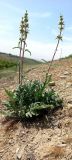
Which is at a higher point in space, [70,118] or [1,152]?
[70,118]

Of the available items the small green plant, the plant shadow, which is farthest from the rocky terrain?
the small green plant

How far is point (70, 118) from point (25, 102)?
1.15 metres

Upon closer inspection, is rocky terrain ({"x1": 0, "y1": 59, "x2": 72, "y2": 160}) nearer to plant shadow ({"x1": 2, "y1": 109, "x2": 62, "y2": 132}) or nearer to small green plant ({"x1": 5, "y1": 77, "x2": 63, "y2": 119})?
plant shadow ({"x1": 2, "y1": 109, "x2": 62, "y2": 132})

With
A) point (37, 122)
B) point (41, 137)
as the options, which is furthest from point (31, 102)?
point (41, 137)

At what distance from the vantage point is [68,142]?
765 centimetres

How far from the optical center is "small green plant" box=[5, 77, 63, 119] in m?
8.74

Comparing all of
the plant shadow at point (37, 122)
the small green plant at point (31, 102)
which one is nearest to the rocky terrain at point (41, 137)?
the plant shadow at point (37, 122)

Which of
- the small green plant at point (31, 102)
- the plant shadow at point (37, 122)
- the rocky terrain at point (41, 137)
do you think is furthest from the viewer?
the small green plant at point (31, 102)

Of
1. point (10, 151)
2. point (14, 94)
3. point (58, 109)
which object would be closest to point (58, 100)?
point (58, 109)

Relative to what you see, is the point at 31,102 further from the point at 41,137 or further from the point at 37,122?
the point at 41,137

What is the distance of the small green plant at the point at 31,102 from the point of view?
8742 mm

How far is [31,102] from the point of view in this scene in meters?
9.05

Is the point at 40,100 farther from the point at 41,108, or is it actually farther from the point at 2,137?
the point at 2,137

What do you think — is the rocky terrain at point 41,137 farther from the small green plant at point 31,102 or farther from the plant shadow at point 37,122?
the small green plant at point 31,102
